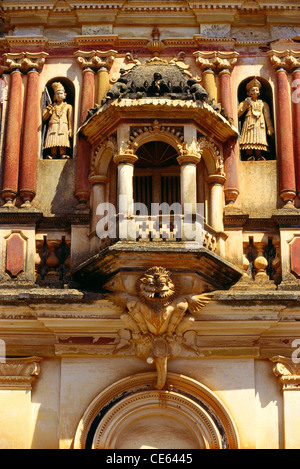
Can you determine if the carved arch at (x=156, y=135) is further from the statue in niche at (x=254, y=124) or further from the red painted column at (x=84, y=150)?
the statue in niche at (x=254, y=124)

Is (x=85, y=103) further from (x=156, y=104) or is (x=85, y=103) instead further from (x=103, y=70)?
(x=156, y=104)

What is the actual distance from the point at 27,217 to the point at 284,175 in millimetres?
4358

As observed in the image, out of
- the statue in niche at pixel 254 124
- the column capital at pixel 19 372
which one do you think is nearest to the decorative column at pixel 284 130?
the statue in niche at pixel 254 124

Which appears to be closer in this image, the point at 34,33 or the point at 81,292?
the point at 81,292

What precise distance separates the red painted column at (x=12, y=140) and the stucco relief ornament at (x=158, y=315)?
268 cm

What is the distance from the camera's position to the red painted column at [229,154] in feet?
52.3

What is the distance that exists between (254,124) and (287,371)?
4.40 m

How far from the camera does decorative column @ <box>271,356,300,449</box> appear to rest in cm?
1440

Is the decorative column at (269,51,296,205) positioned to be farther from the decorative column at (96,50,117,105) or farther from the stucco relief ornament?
the decorative column at (96,50,117,105)

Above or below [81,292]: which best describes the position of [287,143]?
above

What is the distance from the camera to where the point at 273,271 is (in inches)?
614
